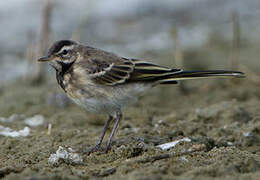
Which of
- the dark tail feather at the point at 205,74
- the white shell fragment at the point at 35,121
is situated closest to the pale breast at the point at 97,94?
the dark tail feather at the point at 205,74

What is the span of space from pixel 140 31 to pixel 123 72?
337 inches

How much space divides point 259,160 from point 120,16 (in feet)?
37.9

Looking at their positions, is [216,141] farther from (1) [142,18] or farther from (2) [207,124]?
(1) [142,18]

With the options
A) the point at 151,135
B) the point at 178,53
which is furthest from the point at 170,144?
the point at 178,53

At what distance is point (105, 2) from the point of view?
16.2 m

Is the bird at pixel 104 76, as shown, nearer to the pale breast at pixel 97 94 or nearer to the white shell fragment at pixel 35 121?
the pale breast at pixel 97 94

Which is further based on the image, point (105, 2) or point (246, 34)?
point (105, 2)

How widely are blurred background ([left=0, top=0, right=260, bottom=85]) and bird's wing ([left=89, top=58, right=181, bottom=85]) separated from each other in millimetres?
2594

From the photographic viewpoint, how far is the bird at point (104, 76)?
17.8 feet

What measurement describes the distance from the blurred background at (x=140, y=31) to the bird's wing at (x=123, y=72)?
2.59 m

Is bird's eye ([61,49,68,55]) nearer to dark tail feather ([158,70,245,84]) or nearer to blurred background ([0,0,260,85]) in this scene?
dark tail feather ([158,70,245,84])

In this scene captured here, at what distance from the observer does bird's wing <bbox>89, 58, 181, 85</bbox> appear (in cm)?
559

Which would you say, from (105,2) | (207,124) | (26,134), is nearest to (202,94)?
(207,124)

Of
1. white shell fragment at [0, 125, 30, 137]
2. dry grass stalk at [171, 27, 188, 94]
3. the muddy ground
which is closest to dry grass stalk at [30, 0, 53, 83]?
the muddy ground
